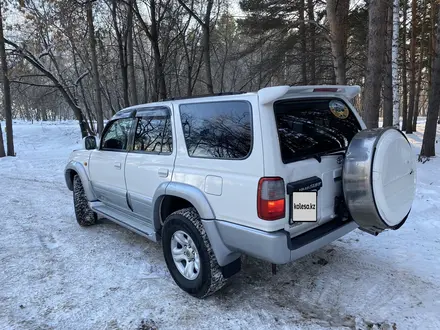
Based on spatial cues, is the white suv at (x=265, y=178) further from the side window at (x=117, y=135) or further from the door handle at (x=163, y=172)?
the side window at (x=117, y=135)

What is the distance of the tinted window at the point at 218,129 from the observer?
2.61m

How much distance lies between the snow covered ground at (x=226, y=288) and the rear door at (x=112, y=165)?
25.8 inches

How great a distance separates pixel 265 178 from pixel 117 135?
2580 millimetres

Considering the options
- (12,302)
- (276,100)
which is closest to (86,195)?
(12,302)

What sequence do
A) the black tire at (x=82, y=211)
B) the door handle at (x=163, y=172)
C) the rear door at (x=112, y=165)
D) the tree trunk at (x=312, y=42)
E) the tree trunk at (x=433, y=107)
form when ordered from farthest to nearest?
the tree trunk at (x=312, y=42) < the tree trunk at (x=433, y=107) < the black tire at (x=82, y=211) < the rear door at (x=112, y=165) < the door handle at (x=163, y=172)

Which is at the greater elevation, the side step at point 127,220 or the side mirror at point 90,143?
the side mirror at point 90,143

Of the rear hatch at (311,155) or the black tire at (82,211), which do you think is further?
the black tire at (82,211)

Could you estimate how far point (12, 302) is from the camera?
120 inches

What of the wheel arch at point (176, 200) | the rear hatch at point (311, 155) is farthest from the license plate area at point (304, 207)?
the wheel arch at point (176, 200)

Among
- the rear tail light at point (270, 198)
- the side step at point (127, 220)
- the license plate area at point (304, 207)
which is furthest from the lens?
the side step at point (127, 220)

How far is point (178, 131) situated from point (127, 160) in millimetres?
1009

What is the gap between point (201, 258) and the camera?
9.30 feet

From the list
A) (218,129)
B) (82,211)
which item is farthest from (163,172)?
(82,211)

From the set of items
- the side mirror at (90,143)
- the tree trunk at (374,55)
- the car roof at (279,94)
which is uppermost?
the tree trunk at (374,55)
